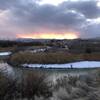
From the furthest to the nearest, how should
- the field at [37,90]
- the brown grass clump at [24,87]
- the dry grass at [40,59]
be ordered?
the dry grass at [40,59]
the field at [37,90]
the brown grass clump at [24,87]

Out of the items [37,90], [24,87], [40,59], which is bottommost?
[40,59]

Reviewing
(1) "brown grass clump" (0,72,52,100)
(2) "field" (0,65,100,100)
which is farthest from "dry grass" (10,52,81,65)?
(1) "brown grass clump" (0,72,52,100)

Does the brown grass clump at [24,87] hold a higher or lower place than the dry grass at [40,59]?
higher

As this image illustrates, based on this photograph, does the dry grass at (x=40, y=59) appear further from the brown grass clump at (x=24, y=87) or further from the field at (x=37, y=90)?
the brown grass clump at (x=24, y=87)

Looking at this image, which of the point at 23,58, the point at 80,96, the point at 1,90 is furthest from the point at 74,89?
the point at 23,58

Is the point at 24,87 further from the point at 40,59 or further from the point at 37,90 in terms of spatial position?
the point at 40,59

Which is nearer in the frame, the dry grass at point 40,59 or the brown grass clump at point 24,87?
the brown grass clump at point 24,87

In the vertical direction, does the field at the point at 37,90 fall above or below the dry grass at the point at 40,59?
above

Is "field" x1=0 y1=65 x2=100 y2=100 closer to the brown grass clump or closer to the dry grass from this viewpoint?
the brown grass clump

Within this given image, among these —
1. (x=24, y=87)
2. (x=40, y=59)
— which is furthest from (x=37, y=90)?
(x=40, y=59)

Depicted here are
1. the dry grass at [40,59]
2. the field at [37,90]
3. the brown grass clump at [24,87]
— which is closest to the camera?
the brown grass clump at [24,87]

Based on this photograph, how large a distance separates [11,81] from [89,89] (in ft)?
12.8

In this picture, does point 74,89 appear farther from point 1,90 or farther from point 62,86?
point 1,90

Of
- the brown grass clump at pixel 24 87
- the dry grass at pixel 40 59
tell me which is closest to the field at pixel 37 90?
the brown grass clump at pixel 24 87
